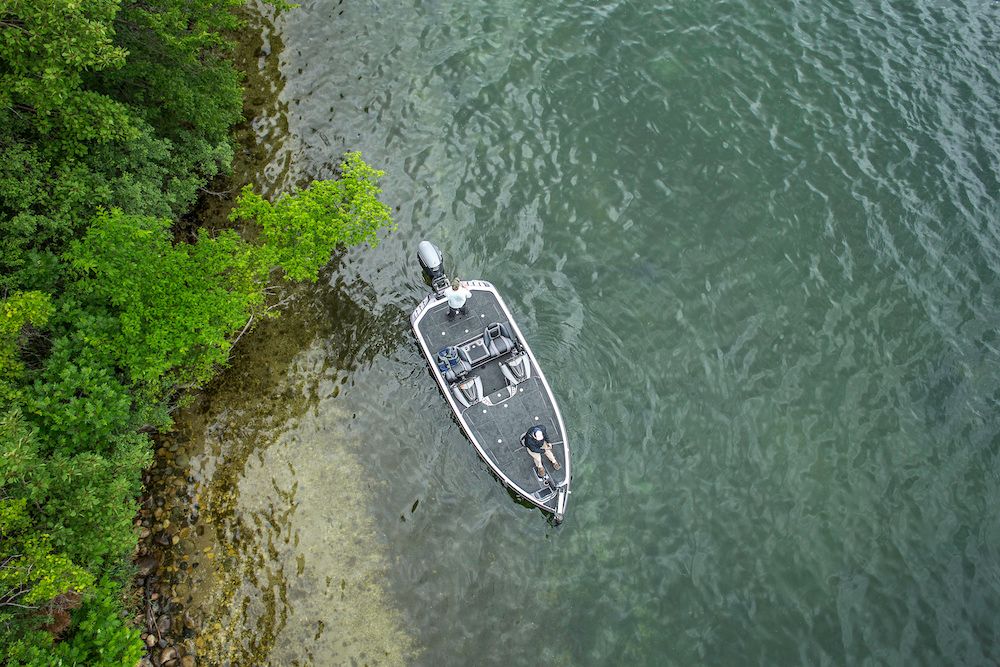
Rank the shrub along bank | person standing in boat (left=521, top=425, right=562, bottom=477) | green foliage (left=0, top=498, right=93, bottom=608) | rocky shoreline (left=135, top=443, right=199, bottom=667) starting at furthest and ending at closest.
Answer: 1. person standing in boat (left=521, top=425, right=562, bottom=477)
2. rocky shoreline (left=135, top=443, right=199, bottom=667)
3. the shrub along bank
4. green foliage (left=0, top=498, right=93, bottom=608)

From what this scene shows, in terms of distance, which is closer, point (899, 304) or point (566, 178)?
point (899, 304)

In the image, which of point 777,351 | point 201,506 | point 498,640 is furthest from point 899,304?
point 201,506

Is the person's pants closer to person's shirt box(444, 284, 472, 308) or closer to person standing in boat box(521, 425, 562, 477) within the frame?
person standing in boat box(521, 425, 562, 477)

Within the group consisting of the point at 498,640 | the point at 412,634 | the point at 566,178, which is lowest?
the point at 498,640

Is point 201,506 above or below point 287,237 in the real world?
below

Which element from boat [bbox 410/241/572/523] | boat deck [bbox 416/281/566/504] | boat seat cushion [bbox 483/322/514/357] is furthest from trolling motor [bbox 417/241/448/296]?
boat seat cushion [bbox 483/322/514/357]

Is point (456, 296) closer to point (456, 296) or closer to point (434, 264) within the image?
point (456, 296)

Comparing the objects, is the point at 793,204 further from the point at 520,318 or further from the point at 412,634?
the point at 412,634

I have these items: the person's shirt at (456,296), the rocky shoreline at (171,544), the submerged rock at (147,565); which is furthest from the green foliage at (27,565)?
the person's shirt at (456,296)
